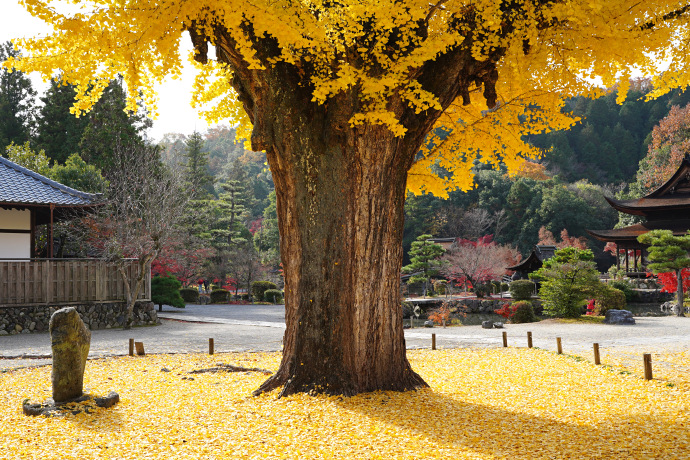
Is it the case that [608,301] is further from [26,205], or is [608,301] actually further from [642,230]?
[26,205]

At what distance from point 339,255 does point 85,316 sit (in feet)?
38.9

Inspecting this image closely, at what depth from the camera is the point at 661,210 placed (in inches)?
1158

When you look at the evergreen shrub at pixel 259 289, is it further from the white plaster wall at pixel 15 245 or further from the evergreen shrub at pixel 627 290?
the evergreen shrub at pixel 627 290

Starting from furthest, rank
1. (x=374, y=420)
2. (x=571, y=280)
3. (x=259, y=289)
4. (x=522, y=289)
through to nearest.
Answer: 1. (x=259, y=289)
2. (x=522, y=289)
3. (x=571, y=280)
4. (x=374, y=420)

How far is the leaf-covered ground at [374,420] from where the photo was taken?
14.5 feet

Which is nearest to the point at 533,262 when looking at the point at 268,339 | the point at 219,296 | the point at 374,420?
the point at 219,296

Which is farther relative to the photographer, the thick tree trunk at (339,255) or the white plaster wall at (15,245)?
the white plaster wall at (15,245)

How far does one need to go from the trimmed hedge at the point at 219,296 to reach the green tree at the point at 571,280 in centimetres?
1935

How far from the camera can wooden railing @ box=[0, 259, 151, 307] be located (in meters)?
14.3

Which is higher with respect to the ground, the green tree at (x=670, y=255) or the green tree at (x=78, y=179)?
the green tree at (x=78, y=179)

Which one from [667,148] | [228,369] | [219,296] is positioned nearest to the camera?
[228,369]

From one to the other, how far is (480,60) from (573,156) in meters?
51.3

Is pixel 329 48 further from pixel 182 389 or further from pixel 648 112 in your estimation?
pixel 648 112

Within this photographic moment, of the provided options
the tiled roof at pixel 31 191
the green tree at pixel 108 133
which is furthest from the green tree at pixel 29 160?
the tiled roof at pixel 31 191
